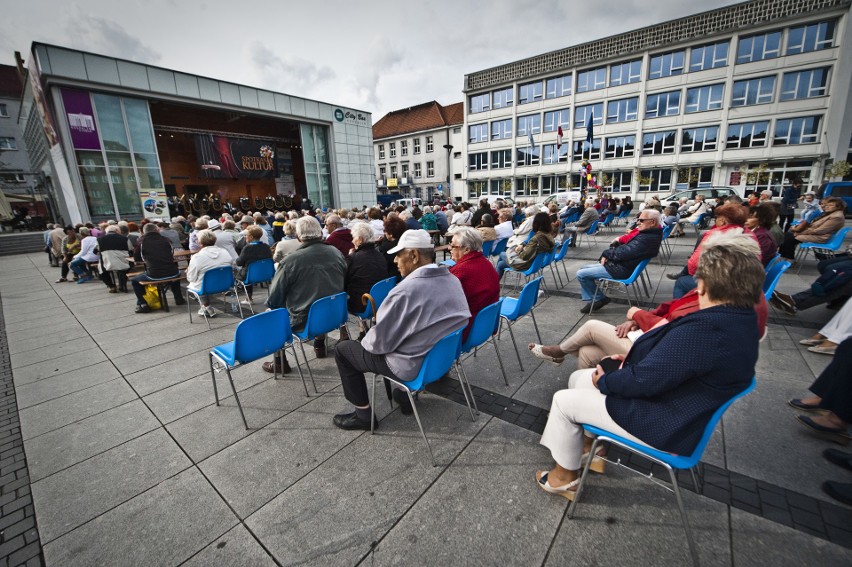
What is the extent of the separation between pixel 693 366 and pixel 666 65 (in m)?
37.4

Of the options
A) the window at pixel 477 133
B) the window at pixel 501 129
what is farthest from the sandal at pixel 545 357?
the window at pixel 477 133

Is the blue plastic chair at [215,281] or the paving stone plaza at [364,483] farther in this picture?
the blue plastic chair at [215,281]

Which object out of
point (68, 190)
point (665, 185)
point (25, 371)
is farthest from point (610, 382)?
point (665, 185)

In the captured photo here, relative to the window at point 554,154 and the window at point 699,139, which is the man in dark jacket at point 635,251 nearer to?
the window at point 699,139

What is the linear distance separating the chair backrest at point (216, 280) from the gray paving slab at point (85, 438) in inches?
97.4

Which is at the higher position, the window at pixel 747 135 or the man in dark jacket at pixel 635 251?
the window at pixel 747 135

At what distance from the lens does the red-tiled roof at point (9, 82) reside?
3378cm

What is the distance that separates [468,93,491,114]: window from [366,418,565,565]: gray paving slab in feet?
136

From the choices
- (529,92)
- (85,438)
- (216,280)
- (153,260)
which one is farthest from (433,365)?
(529,92)

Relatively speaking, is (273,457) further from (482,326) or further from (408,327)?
(482,326)

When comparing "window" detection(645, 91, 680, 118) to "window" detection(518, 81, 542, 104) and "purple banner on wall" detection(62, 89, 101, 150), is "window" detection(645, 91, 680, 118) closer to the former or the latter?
"window" detection(518, 81, 542, 104)

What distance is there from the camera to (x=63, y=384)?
12.7ft

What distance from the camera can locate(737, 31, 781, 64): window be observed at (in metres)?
25.0

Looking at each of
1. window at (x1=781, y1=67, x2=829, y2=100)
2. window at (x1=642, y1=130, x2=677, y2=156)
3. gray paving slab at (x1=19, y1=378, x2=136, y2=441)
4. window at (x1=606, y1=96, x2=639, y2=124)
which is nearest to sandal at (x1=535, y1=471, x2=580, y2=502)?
gray paving slab at (x1=19, y1=378, x2=136, y2=441)
